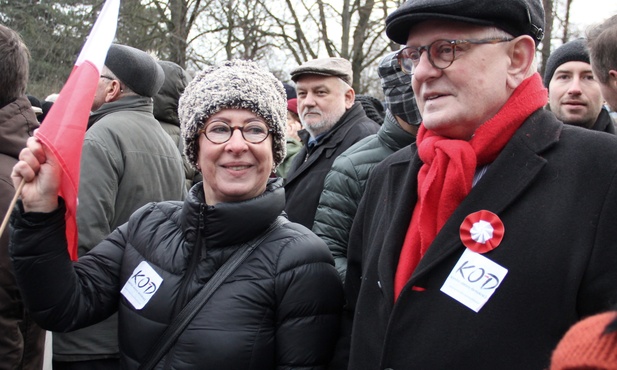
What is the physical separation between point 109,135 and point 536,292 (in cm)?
256

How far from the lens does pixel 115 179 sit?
11.4 feet

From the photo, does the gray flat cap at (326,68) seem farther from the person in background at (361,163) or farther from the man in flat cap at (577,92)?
the man in flat cap at (577,92)

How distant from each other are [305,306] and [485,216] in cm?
74

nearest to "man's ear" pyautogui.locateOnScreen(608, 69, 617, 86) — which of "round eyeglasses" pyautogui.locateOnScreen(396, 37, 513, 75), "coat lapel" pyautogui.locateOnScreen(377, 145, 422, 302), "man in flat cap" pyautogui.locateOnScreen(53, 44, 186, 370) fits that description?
"round eyeglasses" pyautogui.locateOnScreen(396, 37, 513, 75)

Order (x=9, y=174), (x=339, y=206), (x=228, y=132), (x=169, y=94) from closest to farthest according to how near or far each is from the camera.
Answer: (x=228, y=132) < (x=9, y=174) < (x=339, y=206) < (x=169, y=94)

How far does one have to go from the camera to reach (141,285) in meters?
2.33

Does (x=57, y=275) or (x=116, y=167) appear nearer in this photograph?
(x=57, y=275)

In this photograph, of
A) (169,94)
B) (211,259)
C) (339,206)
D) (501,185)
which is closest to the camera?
(501,185)

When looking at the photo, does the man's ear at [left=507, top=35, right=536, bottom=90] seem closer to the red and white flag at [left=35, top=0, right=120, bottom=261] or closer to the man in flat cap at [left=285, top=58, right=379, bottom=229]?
the red and white flag at [left=35, top=0, right=120, bottom=261]

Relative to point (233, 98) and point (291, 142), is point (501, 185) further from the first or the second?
point (291, 142)

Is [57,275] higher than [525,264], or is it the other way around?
[525,264]

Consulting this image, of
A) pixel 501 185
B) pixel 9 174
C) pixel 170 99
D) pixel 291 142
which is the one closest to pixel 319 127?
pixel 170 99

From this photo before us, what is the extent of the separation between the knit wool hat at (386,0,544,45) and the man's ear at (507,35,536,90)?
3cm

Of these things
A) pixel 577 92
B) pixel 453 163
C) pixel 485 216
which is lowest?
pixel 485 216
